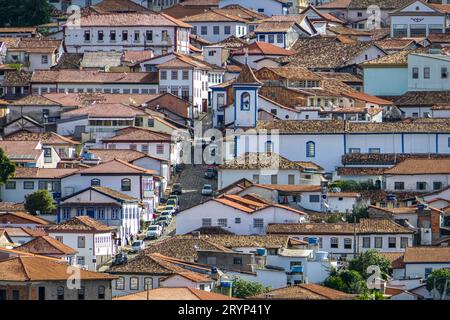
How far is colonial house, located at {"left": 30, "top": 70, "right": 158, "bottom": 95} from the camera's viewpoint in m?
70.0

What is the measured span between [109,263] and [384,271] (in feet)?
23.9

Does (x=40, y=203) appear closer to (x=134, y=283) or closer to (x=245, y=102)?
(x=245, y=102)

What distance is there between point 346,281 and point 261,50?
3653cm

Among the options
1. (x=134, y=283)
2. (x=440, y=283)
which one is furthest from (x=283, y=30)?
(x=134, y=283)

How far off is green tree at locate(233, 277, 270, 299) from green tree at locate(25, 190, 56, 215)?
14308mm

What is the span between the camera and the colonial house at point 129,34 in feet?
253

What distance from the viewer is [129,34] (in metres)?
77.4

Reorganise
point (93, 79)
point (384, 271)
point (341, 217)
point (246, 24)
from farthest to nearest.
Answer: point (246, 24)
point (93, 79)
point (341, 217)
point (384, 271)

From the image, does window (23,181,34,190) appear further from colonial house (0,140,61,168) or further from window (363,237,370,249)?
window (363,237,370,249)

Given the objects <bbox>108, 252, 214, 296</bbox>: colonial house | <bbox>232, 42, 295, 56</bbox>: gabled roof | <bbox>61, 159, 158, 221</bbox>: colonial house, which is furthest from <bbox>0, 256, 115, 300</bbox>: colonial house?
<bbox>232, 42, 295, 56</bbox>: gabled roof

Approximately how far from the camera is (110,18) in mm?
78062

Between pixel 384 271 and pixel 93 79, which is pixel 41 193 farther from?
pixel 93 79

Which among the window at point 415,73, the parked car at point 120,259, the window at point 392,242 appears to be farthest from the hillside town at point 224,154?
the parked car at point 120,259
